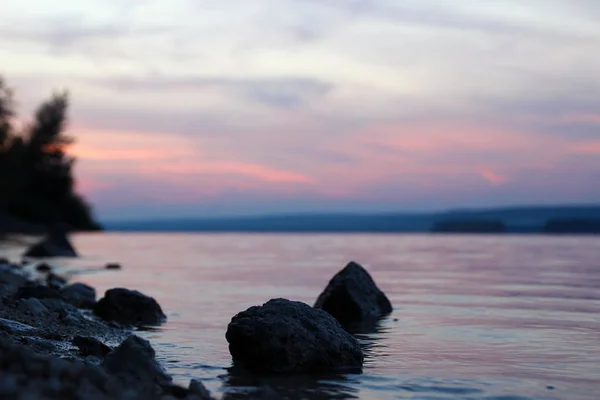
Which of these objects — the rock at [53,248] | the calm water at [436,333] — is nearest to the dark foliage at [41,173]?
the rock at [53,248]

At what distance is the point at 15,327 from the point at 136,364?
3078 mm

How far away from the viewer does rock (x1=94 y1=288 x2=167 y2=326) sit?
41.2ft

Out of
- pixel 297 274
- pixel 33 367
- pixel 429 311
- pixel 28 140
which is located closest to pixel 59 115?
pixel 28 140

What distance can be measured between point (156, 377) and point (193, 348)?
109 inches

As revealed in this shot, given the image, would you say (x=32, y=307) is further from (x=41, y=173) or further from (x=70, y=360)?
(x=41, y=173)

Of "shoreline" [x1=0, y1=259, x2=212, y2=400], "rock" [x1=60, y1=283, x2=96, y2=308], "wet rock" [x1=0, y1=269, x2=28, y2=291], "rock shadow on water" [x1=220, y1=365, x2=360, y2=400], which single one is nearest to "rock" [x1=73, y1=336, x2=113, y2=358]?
"shoreline" [x1=0, y1=259, x2=212, y2=400]

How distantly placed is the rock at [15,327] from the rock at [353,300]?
193 inches

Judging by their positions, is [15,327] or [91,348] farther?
[15,327]

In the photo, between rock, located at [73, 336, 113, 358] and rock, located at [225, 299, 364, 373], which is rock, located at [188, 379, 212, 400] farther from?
rock, located at [73, 336, 113, 358]

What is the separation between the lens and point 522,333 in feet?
35.3

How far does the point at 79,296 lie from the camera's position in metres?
14.7

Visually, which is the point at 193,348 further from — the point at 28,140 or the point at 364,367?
the point at 28,140

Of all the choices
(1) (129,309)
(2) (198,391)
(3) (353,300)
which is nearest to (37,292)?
(1) (129,309)

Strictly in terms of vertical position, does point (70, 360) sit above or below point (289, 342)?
below
